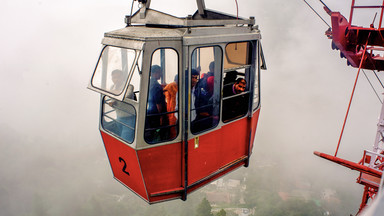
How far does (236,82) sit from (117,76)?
216cm

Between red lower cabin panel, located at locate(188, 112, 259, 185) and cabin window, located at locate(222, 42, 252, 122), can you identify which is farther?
cabin window, located at locate(222, 42, 252, 122)

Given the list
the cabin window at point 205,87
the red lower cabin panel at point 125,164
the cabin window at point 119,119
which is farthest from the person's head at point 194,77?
the red lower cabin panel at point 125,164

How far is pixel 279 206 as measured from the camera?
75.0m

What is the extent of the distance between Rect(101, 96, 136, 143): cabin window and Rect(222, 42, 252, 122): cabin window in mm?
1655

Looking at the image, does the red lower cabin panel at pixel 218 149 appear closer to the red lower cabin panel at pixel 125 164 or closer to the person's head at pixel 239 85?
the person's head at pixel 239 85

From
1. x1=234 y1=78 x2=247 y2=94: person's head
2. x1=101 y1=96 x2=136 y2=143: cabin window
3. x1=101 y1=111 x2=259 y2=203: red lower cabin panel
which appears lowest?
x1=101 y1=111 x2=259 y2=203: red lower cabin panel

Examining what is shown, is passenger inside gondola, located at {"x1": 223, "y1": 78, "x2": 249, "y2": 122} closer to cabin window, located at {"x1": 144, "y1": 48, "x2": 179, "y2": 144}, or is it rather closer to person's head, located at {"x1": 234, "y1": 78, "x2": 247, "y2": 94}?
person's head, located at {"x1": 234, "y1": 78, "x2": 247, "y2": 94}

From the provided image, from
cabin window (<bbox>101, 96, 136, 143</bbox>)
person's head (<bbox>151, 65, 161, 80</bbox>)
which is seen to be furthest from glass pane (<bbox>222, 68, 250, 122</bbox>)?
cabin window (<bbox>101, 96, 136, 143</bbox>)

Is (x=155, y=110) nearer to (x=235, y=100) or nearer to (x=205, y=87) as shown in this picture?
(x=205, y=87)

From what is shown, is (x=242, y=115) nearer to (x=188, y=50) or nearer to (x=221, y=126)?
(x=221, y=126)

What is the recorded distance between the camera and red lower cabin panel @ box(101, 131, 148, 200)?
14.5ft

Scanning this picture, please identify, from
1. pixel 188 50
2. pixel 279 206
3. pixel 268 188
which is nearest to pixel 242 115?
pixel 188 50

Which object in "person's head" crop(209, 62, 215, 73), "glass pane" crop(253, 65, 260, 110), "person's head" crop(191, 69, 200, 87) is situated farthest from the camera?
"glass pane" crop(253, 65, 260, 110)

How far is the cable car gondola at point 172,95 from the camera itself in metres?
4.15
